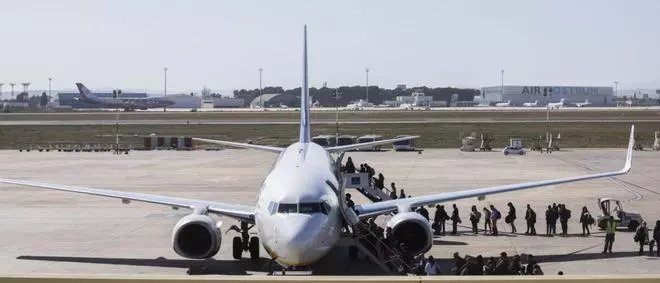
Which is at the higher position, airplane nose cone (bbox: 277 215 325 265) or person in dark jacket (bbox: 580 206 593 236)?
airplane nose cone (bbox: 277 215 325 265)

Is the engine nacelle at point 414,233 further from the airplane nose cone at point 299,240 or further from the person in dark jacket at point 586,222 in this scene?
the person in dark jacket at point 586,222

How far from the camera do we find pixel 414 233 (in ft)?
Answer: 89.1

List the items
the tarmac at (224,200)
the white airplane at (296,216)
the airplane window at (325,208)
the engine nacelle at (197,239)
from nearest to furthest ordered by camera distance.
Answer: the white airplane at (296,216) < the airplane window at (325,208) < the engine nacelle at (197,239) < the tarmac at (224,200)

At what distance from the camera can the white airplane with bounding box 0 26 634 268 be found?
22953mm

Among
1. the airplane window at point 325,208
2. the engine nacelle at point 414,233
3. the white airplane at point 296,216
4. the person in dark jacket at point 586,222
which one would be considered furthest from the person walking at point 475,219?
the airplane window at point 325,208

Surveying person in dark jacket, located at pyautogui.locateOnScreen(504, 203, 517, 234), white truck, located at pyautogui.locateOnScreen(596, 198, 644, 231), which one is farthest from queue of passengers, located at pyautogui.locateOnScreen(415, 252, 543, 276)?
white truck, located at pyautogui.locateOnScreen(596, 198, 644, 231)

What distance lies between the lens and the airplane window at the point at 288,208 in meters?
23.5

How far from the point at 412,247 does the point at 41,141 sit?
93.0 m

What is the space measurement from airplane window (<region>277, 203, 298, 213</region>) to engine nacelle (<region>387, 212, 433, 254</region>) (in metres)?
4.63

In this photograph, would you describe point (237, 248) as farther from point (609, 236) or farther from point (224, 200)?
point (224, 200)

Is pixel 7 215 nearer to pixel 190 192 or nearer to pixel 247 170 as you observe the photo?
pixel 190 192

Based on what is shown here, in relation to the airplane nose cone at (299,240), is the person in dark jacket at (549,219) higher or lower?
lower

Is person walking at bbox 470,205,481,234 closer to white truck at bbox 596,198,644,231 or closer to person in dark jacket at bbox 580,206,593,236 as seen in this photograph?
person in dark jacket at bbox 580,206,593,236

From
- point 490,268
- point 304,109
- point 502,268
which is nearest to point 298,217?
point 490,268
